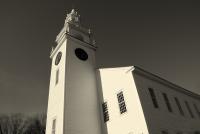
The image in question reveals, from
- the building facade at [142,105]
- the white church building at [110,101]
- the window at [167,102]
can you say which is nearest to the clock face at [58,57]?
the white church building at [110,101]

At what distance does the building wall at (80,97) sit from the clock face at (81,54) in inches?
17.9

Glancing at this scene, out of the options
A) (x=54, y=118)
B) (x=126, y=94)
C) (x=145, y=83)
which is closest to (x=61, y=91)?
(x=54, y=118)

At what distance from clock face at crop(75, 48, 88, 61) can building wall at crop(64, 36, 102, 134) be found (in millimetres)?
455

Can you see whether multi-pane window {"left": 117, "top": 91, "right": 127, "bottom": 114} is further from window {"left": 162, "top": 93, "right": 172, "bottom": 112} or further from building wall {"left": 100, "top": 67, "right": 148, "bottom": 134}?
window {"left": 162, "top": 93, "right": 172, "bottom": 112}

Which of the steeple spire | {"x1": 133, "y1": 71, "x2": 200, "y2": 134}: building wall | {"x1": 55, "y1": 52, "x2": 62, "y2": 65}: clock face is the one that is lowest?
{"x1": 133, "y1": 71, "x2": 200, "y2": 134}: building wall

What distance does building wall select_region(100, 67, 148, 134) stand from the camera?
15.0m

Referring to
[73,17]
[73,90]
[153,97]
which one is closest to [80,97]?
[73,90]

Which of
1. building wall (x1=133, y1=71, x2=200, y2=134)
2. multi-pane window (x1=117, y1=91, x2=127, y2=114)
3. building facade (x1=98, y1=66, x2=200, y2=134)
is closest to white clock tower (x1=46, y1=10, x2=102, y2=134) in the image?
building facade (x1=98, y1=66, x2=200, y2=134)

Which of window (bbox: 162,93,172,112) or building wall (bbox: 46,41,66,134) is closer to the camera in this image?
building wall (bbox: 46,41,66,134)

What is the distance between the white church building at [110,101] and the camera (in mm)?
15906

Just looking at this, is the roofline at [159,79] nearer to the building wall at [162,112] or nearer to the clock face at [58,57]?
the building wall at [162,112]

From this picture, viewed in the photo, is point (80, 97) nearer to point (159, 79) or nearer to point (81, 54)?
point (81, 54)

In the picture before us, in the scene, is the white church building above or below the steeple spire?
below

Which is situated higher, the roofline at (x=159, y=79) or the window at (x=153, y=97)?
the roofline at (x=159, y=79)
